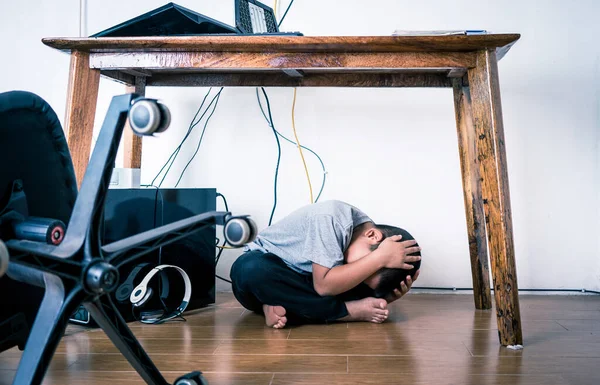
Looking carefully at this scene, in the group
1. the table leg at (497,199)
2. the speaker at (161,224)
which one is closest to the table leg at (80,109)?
the speaker at (161,224)

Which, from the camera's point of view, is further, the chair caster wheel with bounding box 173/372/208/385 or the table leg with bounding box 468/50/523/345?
the table leg with bounding box 468/50/523/345

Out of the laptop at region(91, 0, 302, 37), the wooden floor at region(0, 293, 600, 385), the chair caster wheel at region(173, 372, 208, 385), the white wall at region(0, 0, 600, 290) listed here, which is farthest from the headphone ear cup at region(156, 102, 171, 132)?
the white wall at region(0, 0, 600, 290)

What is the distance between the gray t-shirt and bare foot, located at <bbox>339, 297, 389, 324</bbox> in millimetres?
119

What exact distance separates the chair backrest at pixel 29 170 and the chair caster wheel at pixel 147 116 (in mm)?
163

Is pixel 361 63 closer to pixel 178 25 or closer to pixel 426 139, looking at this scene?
pixel 178 25

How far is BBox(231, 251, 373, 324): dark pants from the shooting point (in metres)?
1.45

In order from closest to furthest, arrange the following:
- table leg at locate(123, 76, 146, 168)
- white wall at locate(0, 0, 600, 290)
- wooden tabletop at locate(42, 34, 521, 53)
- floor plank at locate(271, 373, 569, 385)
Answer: floor plank at locate(271, 373, 569, 385) < wooden tabletop at locate(42, 34, 521, 53) < table leg at locate(123, 76, 146, 168) < white wall at locate(0, 0, 600, 290)

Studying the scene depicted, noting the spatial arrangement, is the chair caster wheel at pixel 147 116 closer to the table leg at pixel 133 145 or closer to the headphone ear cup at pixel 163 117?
the headphone ear cup at pixel 163 117

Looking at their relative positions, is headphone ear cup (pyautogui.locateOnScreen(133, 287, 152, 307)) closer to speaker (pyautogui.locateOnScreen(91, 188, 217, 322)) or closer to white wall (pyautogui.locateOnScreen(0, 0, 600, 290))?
speaker (pyautogui.locateOnScreen(91, 188, 217, 322))

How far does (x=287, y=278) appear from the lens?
4.84 ft

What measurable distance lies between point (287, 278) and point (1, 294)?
0.78 metres

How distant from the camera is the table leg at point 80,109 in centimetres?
125

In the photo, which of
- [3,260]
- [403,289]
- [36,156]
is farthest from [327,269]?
[3,260]

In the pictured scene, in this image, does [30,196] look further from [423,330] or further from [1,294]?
[423,330]
